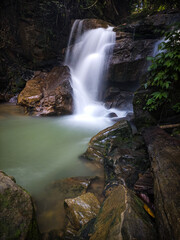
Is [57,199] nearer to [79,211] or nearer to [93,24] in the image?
[79,211]

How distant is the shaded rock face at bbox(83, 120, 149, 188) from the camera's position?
2.48 m

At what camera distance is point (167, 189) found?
136 cm

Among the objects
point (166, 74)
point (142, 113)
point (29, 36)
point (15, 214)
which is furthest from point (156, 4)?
point (15, 214)

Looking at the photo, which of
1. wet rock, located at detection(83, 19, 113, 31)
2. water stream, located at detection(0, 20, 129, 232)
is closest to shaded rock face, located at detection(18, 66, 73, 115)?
water stream, located at detection(0, 20, 129, 232)

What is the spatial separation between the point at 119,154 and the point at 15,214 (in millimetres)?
2171

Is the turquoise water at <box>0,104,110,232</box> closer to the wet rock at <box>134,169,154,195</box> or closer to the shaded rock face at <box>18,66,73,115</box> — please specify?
the shaded rock face at <box>18,66,73,115</box>

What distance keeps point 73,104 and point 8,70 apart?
654cm

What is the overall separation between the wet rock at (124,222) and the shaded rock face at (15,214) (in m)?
0.66

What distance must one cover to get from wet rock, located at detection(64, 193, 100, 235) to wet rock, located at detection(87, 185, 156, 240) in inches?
17.3

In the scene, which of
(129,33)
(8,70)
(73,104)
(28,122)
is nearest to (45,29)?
(8,70)

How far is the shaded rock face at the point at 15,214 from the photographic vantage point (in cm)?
123

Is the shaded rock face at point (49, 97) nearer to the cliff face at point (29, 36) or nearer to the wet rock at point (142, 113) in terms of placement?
the cliff face at point (29, 36)

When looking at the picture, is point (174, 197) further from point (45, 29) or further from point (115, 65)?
point (45, 29)

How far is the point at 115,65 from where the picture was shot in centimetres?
829
